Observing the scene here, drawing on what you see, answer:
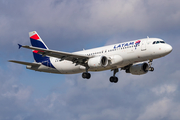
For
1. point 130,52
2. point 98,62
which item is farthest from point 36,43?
point 130,52

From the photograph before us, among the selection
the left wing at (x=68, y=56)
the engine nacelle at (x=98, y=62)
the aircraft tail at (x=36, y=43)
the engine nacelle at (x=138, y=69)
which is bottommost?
the engine nacelle at (x=98, y=62)

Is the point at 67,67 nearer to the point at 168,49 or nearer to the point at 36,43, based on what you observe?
the point at 36,43

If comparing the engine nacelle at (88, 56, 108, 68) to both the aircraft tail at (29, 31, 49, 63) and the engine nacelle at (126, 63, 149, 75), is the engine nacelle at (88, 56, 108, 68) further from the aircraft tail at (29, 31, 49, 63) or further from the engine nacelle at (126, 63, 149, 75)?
the aircraft tail at (29, 31, 49, 63)

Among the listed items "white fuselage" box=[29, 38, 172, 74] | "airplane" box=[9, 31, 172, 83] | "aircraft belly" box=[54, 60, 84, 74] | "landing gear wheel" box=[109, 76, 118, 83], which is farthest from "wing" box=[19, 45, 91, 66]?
"landing gear wheel" box=[109, 76, 118, 83]

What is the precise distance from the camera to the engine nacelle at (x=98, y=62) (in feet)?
163

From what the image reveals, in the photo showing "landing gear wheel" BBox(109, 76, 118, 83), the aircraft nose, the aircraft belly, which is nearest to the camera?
the aircraft nose

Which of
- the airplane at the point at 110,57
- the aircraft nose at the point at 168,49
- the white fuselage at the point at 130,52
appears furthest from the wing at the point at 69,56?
the aircraft nose at the point at 168,49

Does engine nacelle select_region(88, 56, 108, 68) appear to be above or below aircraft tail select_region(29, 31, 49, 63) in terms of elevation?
below

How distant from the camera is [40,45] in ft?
204

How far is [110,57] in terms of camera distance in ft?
166

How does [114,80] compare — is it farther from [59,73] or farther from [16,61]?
[16,61]

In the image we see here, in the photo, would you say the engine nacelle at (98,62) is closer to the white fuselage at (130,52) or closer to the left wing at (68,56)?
the white fuselage at (130,52)

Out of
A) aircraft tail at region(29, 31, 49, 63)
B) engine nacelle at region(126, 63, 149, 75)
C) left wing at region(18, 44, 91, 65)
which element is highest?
aircraft tail at region(29, 31, 49, 63)

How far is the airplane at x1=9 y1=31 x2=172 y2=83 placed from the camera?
48.2m
